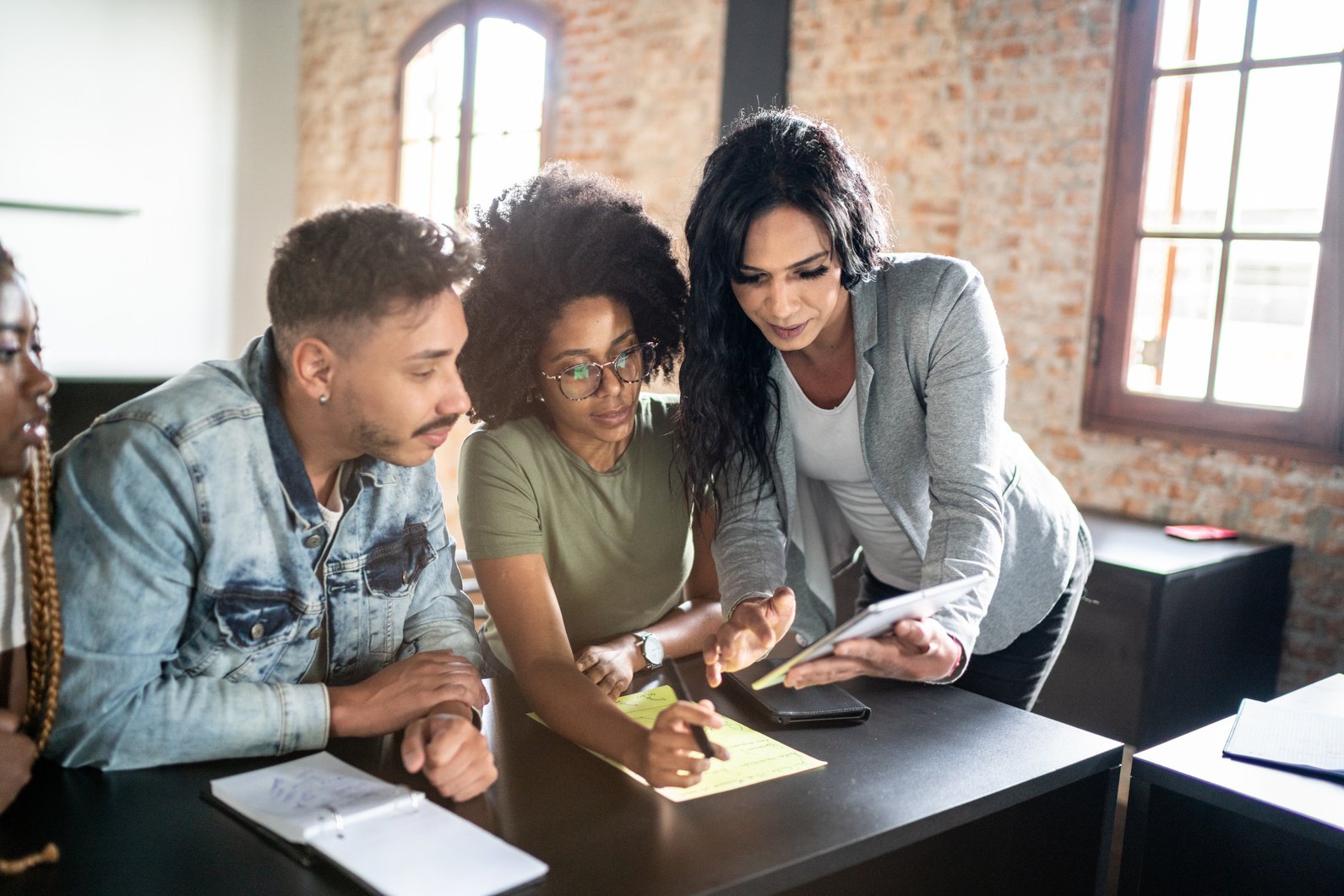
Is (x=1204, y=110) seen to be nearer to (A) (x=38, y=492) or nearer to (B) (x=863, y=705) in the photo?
(B) (x=863, y=705)

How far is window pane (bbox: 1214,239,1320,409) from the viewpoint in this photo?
3627mm

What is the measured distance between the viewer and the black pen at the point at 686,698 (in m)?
1.35

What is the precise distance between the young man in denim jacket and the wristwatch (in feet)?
0.99

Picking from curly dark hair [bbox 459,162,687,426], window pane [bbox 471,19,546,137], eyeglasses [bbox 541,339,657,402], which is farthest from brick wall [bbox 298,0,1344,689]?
eyeglasses [bbox 541,339,657,402]

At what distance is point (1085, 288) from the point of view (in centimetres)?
407

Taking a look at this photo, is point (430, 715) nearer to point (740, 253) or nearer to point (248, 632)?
point (248, 632)

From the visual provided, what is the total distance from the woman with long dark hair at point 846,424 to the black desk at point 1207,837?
30cm

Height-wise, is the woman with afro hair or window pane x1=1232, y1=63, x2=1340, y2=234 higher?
window pane x1=1232, y1=63, x2=1340, y2=234

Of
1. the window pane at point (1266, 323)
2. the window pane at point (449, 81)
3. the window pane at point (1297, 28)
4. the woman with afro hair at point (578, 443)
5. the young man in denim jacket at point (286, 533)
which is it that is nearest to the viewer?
the young man in denim jacket at point (286, 533)

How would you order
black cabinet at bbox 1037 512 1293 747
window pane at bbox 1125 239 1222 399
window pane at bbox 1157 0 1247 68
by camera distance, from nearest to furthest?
black cabinet at bbox 1037 512 1293 747 < window pane at bbox 1157 0 1247 68 < window pane at bbox 1125 239 1222 399

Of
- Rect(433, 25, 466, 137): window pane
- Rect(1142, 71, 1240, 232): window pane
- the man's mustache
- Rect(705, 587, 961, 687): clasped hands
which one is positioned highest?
Rect(433, 25, 466, 137): window pane

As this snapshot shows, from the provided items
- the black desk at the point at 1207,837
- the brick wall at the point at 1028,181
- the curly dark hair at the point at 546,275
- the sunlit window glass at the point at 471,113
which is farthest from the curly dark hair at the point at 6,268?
the sunlit window glass at the point at 471,113

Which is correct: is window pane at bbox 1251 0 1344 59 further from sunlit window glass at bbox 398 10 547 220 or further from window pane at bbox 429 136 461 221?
window pane at bbox 429 136 461 221

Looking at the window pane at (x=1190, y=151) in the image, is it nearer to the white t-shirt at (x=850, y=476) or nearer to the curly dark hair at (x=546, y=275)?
the white t-shirt at (x=850, y=476)
